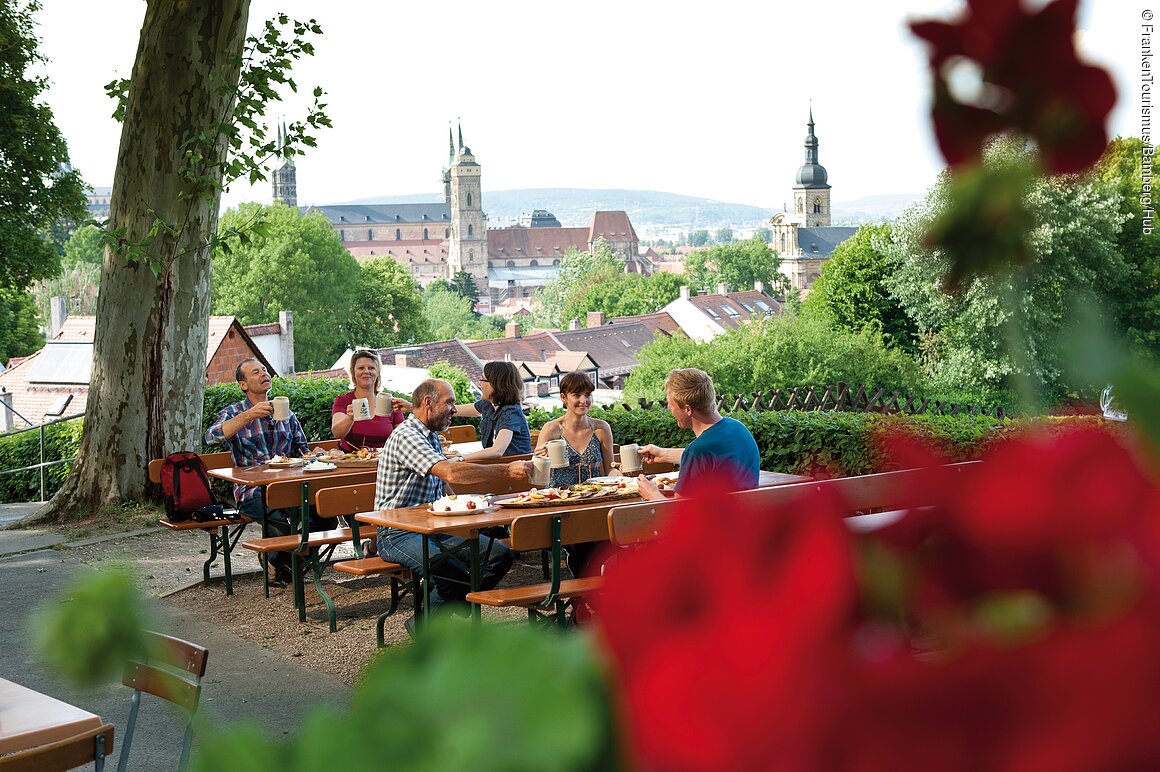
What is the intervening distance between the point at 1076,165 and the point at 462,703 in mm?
166

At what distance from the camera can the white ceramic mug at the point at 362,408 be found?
1017 cm

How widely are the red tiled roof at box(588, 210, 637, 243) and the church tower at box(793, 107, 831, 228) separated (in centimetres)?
3097

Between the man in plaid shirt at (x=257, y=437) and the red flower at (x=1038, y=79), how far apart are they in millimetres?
9231

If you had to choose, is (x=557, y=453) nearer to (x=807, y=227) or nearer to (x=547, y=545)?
(x=547, y=545)

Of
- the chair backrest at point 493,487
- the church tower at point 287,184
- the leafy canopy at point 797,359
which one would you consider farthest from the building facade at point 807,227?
the chair backrest at point 493,487

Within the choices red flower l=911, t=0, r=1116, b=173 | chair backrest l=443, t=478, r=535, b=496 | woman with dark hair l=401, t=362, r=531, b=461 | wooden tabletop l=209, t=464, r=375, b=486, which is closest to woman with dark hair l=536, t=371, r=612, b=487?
chair backrest l=443, t=478, r=535, b=496

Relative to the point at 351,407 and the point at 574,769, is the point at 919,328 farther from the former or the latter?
the point at 574,769

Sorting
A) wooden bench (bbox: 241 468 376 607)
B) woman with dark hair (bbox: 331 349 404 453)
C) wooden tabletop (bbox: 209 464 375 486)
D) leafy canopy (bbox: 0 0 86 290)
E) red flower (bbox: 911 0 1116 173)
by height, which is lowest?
wooden bench (bbox: 241 468 376 607)

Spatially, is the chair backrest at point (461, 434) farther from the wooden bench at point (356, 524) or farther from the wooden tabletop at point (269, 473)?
the wooden bench at point (356, 524)

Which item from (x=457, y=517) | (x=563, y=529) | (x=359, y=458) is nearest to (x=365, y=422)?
(x=359, y=458)

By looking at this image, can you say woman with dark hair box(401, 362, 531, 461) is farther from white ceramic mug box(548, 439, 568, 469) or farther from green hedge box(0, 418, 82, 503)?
green hedge box(0, 418, 82, 503)

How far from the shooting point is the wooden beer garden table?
7020 millimetres

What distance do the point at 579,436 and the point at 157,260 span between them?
5.19 meters

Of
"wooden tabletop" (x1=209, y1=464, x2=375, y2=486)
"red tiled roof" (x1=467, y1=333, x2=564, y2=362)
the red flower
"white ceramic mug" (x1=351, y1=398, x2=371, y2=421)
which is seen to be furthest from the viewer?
"red tiled roof" (x1=467, y1=333, x2=564, y2=362)
